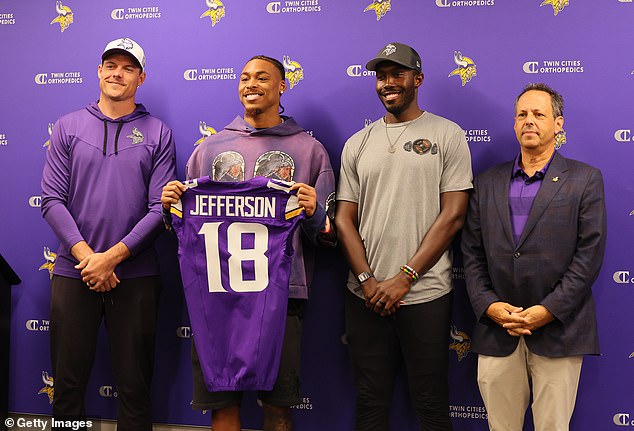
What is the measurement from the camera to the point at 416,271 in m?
2.69

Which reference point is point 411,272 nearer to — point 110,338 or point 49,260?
point 110,338

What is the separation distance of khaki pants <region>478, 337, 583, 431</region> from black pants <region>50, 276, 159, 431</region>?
161 cm

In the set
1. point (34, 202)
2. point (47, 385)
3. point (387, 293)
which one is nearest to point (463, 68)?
point (387, 293)

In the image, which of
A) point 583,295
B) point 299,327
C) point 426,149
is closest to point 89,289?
point 299,327

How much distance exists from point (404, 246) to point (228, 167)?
2.91 feet

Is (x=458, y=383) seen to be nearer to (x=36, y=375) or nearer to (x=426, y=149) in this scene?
(x=426, y=149)

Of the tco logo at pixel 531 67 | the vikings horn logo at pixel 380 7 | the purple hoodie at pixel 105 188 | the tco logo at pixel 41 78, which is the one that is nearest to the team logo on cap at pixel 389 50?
the vikings horn logo at pixel 380 7

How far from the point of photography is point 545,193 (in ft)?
8.46

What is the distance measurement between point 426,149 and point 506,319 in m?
0.82

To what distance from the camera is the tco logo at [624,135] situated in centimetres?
300

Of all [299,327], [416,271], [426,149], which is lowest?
[299,327]

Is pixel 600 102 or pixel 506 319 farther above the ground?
pixel 600 102

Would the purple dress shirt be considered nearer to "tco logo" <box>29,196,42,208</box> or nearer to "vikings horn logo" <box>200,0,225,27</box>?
"vikings horn logo" <box>200,0,225,27</box>

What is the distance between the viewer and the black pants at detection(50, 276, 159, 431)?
116 inches
